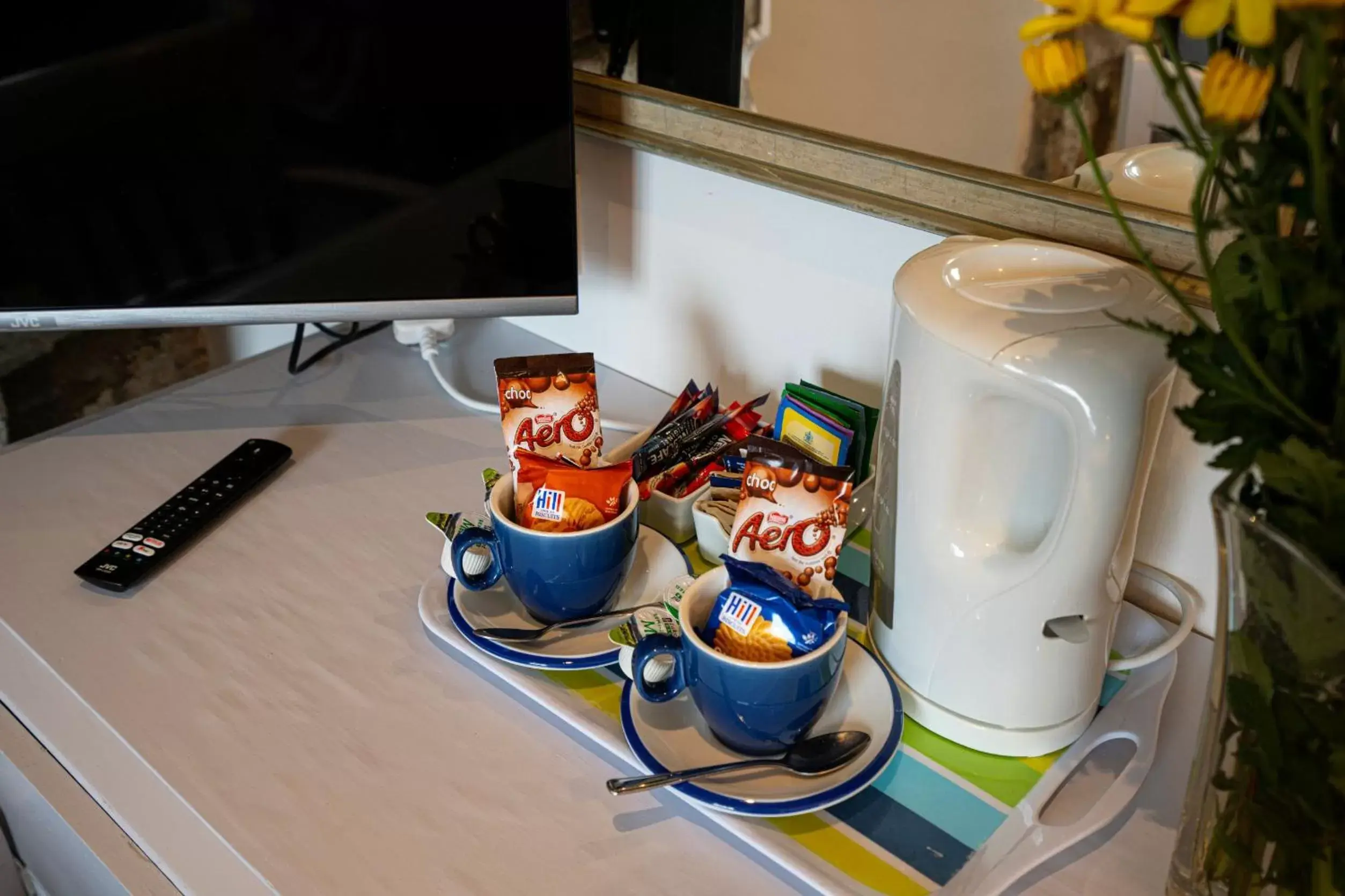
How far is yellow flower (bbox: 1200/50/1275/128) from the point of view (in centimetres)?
37

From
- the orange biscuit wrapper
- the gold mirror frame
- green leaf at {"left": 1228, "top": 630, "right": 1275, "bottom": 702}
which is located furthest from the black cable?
green leaf at {"left": 1228, "top": 630, "right": 1275, "bottom": 702}

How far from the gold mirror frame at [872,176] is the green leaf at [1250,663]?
8.8 inches

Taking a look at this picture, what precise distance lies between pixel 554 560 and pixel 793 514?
0.16m

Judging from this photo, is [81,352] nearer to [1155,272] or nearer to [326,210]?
[326,210]

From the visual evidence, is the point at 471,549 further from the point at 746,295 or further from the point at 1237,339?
the point at 1237,339

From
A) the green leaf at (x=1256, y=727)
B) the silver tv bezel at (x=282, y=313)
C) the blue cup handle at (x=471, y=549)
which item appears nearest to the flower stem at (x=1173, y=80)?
the green leaf at (x=1256, y=727)

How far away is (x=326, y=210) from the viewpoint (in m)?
0.91

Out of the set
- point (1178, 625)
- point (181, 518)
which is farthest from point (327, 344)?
point (1178, 625)

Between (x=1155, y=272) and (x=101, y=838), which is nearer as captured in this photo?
(x=1155, y=272)

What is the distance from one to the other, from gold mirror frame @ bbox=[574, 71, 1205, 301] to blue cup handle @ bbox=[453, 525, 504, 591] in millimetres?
368

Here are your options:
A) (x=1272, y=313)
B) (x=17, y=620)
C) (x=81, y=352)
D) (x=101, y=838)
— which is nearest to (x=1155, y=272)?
(x=1272, y=313)

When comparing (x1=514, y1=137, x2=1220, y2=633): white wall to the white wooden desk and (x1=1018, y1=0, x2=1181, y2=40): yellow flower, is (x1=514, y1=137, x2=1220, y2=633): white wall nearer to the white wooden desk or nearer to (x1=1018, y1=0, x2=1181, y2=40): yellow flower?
the white wooden desk

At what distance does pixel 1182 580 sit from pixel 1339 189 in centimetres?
44

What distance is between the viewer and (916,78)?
2.57 ft
